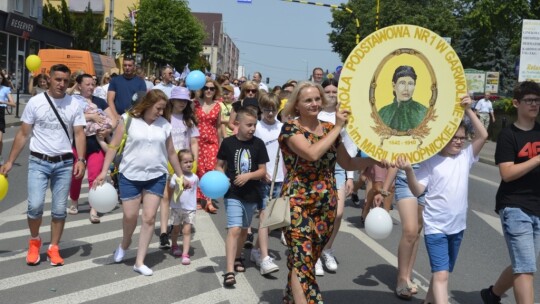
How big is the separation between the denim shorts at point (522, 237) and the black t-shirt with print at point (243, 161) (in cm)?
237

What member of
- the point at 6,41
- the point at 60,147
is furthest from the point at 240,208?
the point at 6,41

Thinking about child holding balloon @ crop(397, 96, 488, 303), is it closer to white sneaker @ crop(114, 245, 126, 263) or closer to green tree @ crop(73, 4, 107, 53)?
white sneaker @ crop(114, 245, 126, 263)

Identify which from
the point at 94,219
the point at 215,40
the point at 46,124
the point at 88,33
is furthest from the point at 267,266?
the point at 215,40

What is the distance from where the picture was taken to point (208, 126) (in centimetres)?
951

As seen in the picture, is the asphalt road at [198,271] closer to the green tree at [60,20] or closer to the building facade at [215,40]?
the green tree at [60,20]

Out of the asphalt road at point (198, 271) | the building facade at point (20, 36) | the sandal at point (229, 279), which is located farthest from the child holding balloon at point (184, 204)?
the building facade at point (20, 36)

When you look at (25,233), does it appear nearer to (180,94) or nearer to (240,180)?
(180,94)

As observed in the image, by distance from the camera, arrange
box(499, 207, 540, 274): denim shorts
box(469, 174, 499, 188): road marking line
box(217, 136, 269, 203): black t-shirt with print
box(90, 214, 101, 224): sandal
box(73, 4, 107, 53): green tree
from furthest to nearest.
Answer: box(73, 4, 107, 53): green tree < box(469, 174, 499, 188): road marking line < box(90, 214, 101, 224): sandal < box(217, 136, 269, 203): black t-shirt with print < box(499, 207, 540, 274): denim shorts

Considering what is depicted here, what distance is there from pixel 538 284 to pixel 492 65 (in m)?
61.2

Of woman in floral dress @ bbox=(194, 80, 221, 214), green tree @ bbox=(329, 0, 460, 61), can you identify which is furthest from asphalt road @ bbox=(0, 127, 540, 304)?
green tree @ bbox=(329, 0, 460, 61)

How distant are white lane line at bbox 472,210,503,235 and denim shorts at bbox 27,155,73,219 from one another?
18.8 ft

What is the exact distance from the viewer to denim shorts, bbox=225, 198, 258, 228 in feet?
20.1

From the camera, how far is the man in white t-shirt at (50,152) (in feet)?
20.8

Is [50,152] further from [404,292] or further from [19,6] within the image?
[19,6]
